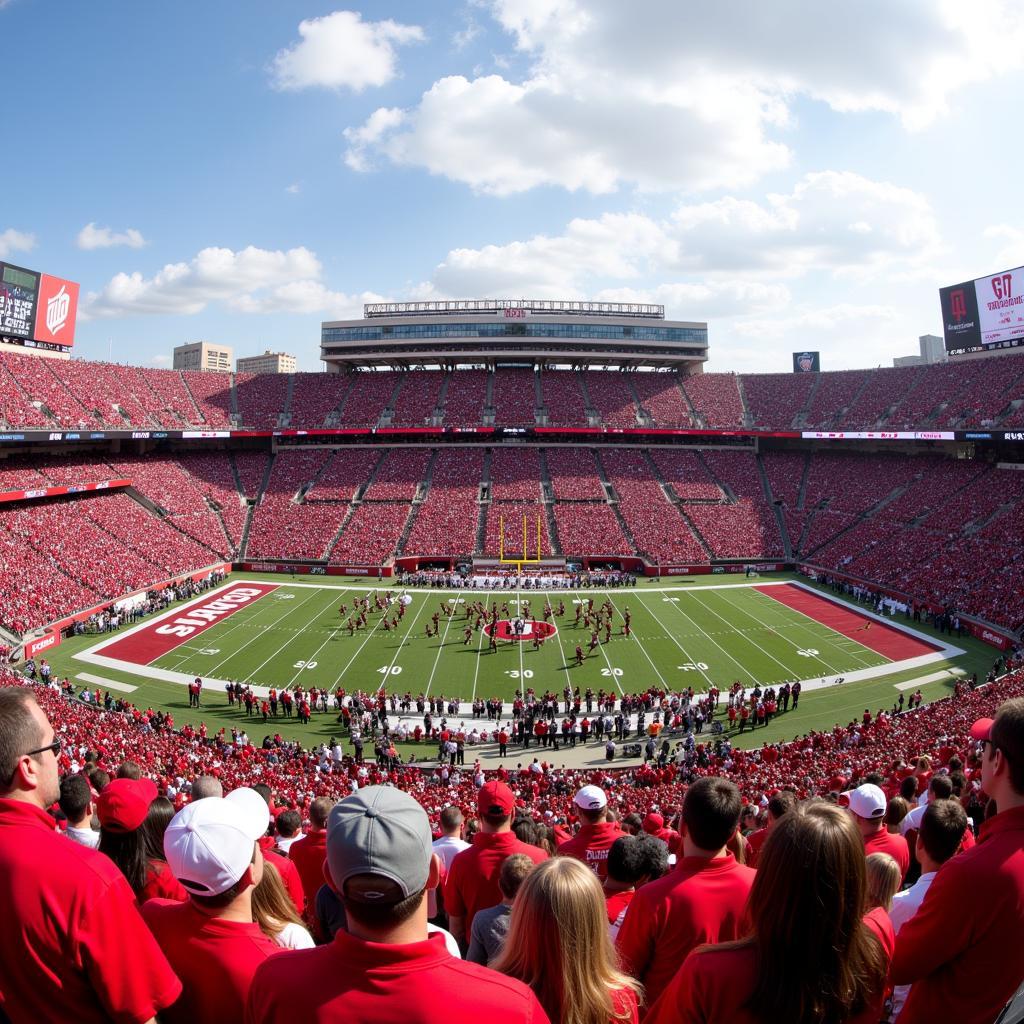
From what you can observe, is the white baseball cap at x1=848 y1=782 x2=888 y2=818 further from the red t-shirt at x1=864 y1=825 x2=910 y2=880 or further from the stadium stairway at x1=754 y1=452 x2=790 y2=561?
the stadium stairway at x1=754 y1=452 x2=790 y2=561

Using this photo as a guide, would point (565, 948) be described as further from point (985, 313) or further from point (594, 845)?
point (985, 313)

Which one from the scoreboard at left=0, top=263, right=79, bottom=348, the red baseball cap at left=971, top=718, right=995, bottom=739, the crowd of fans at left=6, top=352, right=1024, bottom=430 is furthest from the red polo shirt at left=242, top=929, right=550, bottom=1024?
the scoreboard at left=0, top=263, right=79, bottom=348

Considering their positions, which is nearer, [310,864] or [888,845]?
[888,845]

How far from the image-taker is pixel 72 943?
2.52m

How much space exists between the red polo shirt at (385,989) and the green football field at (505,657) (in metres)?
22.2

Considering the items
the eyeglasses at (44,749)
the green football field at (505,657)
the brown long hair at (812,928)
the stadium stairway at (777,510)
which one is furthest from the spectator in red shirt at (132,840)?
the stadium stairway at (777,510)

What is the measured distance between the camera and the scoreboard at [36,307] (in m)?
46.1

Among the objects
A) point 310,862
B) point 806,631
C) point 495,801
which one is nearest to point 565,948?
point 495,801

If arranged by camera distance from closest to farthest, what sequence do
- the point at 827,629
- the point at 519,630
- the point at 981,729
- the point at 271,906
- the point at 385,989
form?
the point at 385,989
the point at 271,906
the point at 981,729
the point at 519,630
the point at 827,629

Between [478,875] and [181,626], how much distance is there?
3217 centimetres

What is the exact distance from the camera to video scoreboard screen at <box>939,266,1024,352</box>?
47312 mm

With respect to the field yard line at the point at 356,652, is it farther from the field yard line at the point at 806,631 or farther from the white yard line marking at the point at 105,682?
the field yard line at the point at 806,631

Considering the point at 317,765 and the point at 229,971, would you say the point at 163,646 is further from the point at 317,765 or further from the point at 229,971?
the point at 229,971

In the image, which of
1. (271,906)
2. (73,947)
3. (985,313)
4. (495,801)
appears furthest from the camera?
(985,313)
